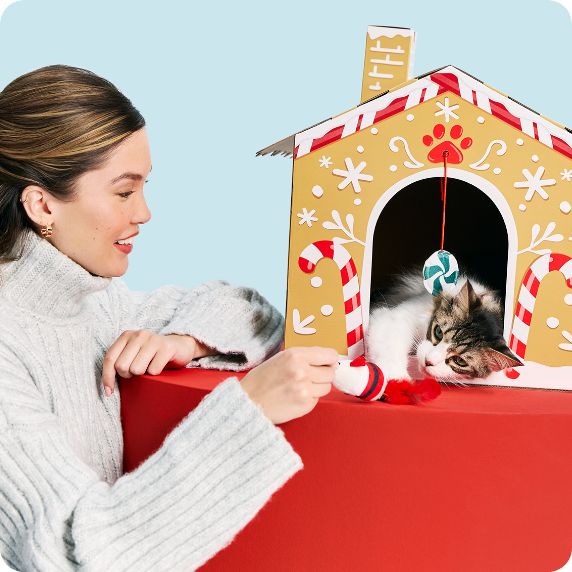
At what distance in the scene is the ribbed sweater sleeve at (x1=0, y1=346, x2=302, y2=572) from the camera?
3.56 feet

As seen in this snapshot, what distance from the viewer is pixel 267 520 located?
1.24 meters

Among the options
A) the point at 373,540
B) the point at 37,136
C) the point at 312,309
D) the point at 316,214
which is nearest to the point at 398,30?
the point at 316,214

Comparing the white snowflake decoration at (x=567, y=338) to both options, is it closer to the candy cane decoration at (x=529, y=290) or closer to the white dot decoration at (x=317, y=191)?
the candy cane decoration at (x=529, y=290)

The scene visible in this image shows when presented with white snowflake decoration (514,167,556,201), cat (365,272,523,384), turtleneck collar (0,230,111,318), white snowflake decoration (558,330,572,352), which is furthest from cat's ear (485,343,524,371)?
turtleneck collar (0,230,111,318)

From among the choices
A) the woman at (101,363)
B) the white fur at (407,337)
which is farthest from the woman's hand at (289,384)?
the white fur at (407,337)

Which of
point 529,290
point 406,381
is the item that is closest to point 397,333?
Answer: point 406,381

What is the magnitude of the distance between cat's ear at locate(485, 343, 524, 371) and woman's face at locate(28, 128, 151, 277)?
63cm

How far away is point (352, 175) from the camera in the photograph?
4.38 ft

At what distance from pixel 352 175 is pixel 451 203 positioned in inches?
8.3

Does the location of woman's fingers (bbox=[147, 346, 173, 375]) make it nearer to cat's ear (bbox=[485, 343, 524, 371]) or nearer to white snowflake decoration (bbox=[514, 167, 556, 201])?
cat's ear (bbox=[485, 343, 524, 371])

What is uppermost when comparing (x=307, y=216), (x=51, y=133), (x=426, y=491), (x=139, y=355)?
(x=51, y=133)

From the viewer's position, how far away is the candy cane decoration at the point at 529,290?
132 centimetres

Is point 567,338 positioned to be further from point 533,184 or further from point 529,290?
point 533,184

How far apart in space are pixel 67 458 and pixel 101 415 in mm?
238
